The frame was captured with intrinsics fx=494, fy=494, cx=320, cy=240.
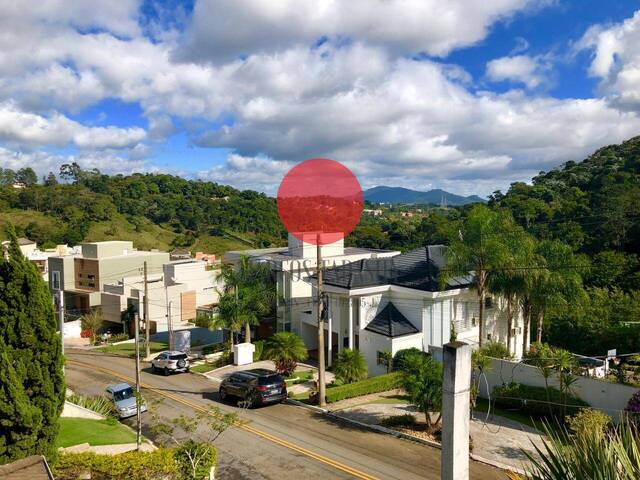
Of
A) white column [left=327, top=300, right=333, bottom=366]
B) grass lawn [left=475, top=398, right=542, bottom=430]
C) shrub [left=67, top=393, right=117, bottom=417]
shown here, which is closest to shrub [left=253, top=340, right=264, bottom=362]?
white column [left=327, top=300, right=333, bottom=366]

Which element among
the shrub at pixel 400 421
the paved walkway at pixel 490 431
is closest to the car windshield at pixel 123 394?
the paved walkway at pixel 490 431

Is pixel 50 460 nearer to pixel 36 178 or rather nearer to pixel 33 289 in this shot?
pixel 33 289

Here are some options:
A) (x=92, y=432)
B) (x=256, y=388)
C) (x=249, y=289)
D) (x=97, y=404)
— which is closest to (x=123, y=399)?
(x=97, y=404)

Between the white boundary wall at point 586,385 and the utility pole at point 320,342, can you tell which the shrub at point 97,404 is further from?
the white boundary wall at point 586,385

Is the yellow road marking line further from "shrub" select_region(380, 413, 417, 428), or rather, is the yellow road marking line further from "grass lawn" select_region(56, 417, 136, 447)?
"shrub" select_region(380, 413, 417, 428)

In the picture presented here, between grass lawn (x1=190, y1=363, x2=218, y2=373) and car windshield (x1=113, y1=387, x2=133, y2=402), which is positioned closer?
Answer: car windshield (x1=113, y1=387, x2=133, y2=402)

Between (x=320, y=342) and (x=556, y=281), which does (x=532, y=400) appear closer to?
(x=556, y=281)

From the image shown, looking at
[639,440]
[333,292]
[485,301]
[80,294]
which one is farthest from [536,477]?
[80,294]
